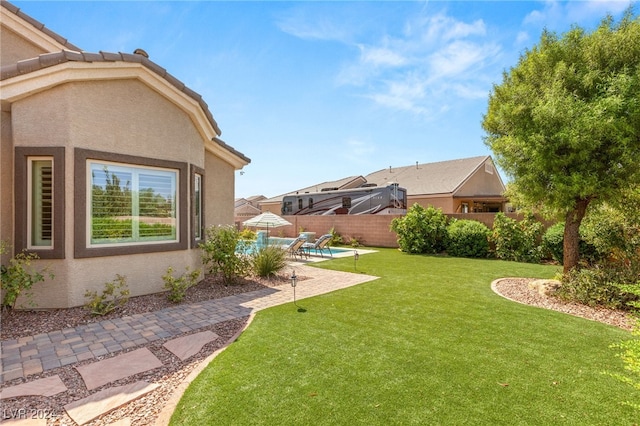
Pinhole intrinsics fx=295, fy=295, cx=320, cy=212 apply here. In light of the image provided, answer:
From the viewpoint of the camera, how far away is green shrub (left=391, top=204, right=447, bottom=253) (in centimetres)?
1678

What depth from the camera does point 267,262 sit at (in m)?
10.1

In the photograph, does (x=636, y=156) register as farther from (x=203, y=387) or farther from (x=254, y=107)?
(x=254, y=107)

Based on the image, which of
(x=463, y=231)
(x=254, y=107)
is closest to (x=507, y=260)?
(x=463, y=231)

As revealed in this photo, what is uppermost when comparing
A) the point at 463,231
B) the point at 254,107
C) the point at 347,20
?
the point at 347,20

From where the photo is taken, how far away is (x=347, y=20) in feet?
32.4

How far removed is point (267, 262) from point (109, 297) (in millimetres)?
4475

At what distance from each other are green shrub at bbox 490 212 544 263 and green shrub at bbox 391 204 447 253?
279 cm

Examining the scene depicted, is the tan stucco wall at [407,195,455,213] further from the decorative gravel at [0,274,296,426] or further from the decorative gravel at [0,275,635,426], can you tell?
the decorative gravel at [0,274,296,426]

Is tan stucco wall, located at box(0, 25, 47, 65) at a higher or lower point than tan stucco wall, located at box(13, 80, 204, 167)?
higher

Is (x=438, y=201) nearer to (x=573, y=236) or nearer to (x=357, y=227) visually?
(x=357, y=227)

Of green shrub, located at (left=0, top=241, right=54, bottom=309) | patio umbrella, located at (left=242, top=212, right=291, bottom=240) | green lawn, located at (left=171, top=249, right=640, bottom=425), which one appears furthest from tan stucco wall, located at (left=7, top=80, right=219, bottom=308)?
patio umbrella, located at (left=242, top=212, right=291, bottom=240)

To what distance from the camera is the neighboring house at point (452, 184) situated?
23.6 metres

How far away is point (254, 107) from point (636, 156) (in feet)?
45.6

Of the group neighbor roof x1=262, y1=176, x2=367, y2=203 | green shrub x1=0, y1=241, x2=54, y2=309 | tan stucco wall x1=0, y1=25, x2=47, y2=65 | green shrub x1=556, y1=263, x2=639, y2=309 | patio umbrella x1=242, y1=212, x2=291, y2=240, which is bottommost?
green shrub x1=556, y1=263, x2=639, y2=309
